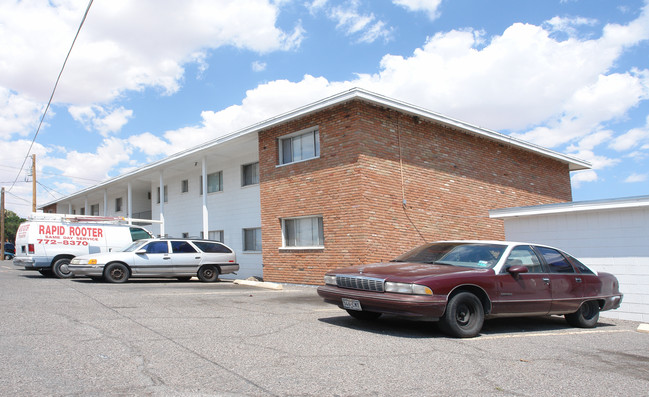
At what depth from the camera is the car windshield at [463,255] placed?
7691mm

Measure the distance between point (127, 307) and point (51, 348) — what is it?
132 inches

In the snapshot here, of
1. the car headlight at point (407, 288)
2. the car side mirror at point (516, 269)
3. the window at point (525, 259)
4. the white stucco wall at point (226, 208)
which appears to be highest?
the white stucco wall at point (226, 208)

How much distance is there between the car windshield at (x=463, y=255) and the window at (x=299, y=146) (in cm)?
756

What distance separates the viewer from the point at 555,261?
842cm

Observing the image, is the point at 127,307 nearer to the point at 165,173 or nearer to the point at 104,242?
the point at 104,242

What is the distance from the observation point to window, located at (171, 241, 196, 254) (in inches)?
622

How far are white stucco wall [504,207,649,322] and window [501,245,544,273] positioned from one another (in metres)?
4.45

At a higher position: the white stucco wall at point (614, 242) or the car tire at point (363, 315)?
the white stucco wall at point (614, 242)

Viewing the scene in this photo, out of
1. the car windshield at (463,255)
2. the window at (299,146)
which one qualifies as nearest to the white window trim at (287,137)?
the window at (299,146)

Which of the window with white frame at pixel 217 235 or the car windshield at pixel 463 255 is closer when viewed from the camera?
the car windshield at pixel 463 255

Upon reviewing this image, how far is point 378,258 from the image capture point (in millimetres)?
13945

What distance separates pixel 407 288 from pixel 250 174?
47.1 feet

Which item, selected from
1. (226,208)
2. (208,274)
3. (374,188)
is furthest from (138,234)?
(374,188)

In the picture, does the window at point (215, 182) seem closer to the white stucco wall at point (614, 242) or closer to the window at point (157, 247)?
the window at point (157, 247)
